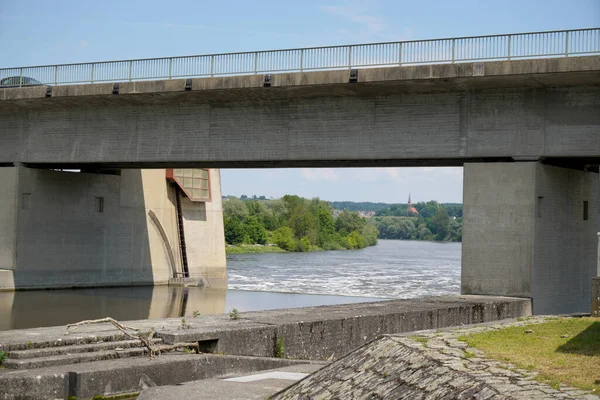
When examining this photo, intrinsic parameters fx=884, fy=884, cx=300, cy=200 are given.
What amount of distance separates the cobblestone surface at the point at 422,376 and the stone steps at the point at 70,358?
359 cm

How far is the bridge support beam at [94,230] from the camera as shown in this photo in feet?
107

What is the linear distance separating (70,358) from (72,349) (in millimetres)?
480

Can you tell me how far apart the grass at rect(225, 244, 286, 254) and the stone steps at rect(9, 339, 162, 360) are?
81.2 metres

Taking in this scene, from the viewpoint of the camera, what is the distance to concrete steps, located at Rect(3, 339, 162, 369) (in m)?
11.3

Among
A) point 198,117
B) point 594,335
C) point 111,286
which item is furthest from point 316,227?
point 594,335

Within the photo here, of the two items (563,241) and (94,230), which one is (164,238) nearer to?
(94,230)

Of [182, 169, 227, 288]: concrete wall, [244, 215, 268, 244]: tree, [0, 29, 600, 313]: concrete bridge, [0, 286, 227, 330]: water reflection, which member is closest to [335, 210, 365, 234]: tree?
[244, 215, 268, 244]: tree

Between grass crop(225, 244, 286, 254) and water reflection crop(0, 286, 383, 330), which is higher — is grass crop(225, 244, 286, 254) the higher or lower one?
the higher one

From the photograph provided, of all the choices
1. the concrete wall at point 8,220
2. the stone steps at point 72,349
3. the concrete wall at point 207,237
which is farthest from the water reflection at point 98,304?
the stone steps at point 72,349

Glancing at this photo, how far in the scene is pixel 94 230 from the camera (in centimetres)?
3628

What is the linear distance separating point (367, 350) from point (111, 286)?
97.1ft

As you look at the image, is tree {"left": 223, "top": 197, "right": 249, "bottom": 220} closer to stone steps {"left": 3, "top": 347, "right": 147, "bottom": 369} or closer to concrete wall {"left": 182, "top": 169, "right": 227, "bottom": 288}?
concrete wall {"left": 182, "top": 169, "right": 227, "bottom": 288}

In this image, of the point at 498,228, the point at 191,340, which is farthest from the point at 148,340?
the point at 498,228

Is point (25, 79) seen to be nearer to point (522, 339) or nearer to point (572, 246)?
point (572, 246)
